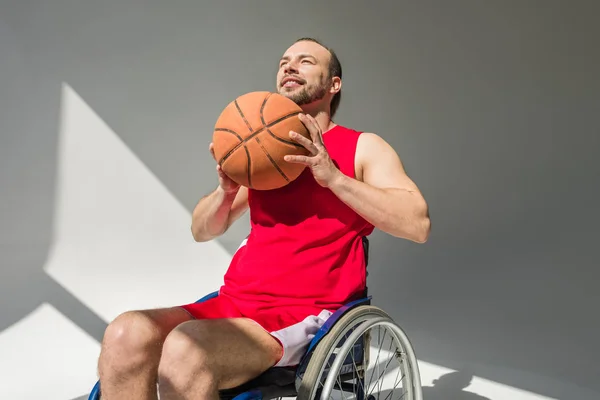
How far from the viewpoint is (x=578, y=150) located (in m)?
4.62

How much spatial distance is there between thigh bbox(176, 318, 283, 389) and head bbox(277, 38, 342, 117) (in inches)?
30.5

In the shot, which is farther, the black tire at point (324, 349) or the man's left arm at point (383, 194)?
the man's left arm at point (383, 194)

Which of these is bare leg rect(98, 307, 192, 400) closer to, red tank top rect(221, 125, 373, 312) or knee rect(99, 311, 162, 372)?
knee rect(99, 311, 162, 372)

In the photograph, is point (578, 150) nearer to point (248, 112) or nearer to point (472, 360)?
point (472, 360)

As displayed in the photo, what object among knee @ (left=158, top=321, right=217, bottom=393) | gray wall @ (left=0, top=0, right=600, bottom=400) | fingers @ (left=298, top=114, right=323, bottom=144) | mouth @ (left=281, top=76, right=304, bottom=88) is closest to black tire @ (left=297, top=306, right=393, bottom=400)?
knee @ (left=158, top=321, right=217, bottom=393)

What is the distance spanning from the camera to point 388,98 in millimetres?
4871

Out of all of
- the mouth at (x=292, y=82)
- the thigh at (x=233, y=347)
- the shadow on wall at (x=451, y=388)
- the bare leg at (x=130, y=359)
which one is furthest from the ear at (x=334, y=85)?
the shadow on wall at (x=451, y=388)

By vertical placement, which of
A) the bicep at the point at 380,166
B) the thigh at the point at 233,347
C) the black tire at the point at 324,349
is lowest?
the black tire at the point at 324,349

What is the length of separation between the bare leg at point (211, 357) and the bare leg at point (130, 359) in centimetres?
11

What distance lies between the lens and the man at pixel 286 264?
1.62 metres

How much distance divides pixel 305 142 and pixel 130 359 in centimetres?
73

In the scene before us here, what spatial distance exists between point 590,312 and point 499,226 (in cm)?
95

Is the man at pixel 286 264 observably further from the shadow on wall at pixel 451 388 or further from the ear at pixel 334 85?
the shadow on wall at pixel 451 388

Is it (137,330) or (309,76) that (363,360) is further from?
(309,76)
